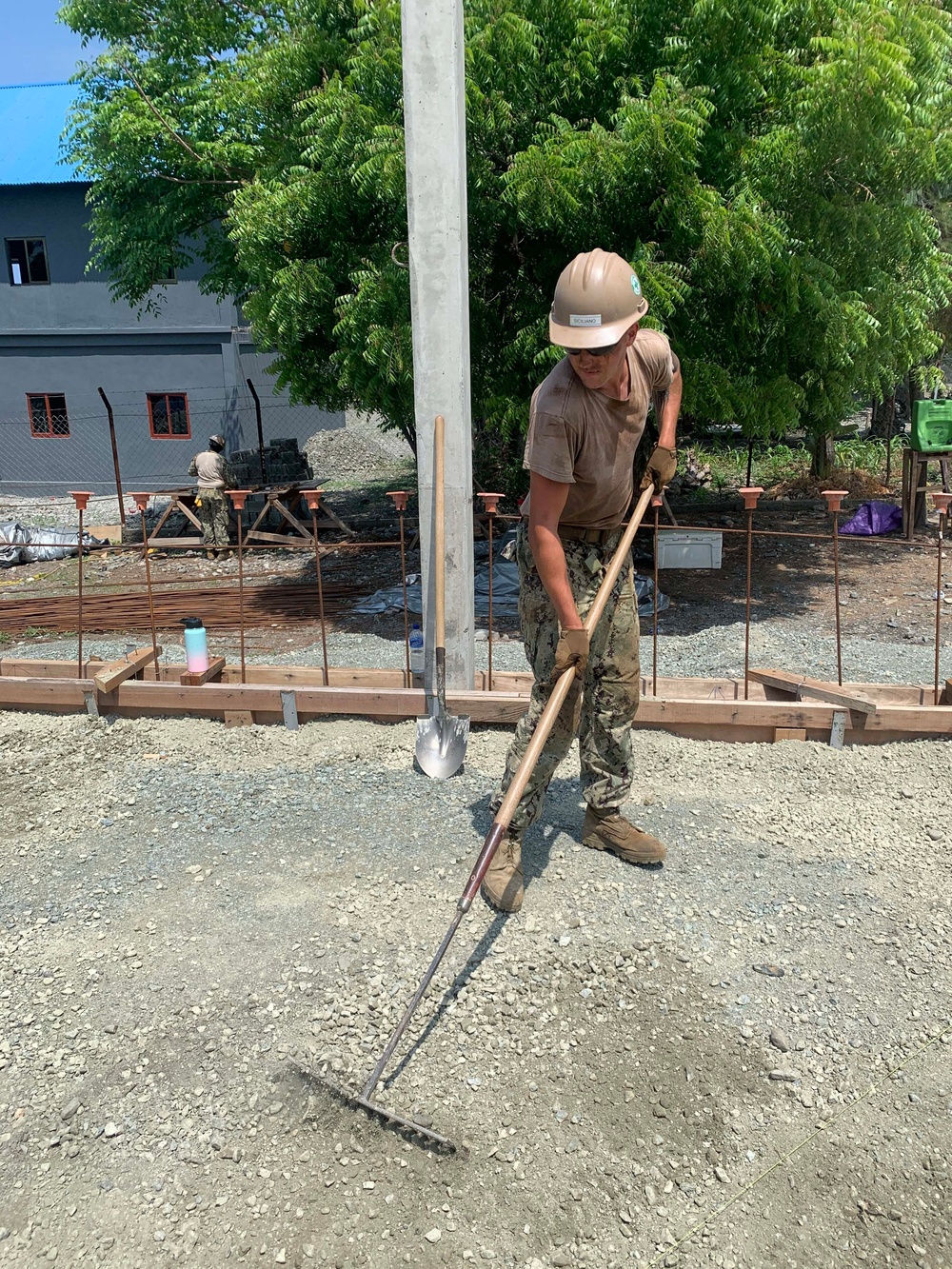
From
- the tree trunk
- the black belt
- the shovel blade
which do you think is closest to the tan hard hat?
the black belt

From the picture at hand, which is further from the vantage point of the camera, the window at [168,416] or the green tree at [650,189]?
the window at [168,416]

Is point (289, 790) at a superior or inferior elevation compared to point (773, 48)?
inferior

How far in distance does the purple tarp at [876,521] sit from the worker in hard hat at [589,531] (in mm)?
8747

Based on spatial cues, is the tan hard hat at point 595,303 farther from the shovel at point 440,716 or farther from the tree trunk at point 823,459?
the tree trunk at point 823,459

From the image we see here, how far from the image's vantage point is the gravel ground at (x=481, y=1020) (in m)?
2.45

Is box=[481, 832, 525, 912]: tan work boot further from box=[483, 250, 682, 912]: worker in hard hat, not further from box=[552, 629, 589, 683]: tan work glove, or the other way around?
box=[552, 629, 589, 683]: tan work glove

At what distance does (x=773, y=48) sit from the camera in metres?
7.27

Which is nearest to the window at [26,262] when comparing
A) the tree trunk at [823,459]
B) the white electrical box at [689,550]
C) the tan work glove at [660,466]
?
the tree trunk at [823,459]

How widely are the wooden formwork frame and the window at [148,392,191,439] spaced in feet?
51.6

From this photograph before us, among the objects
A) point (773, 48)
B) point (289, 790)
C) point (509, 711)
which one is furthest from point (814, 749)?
point (773, 48)

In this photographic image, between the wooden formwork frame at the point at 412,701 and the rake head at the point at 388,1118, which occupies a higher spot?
the wooden formwork frame at the point at 412,701

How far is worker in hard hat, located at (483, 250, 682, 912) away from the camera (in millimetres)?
3076

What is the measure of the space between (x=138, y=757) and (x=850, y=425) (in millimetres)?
18963

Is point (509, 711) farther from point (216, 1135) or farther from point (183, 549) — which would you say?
point (183, 549)
